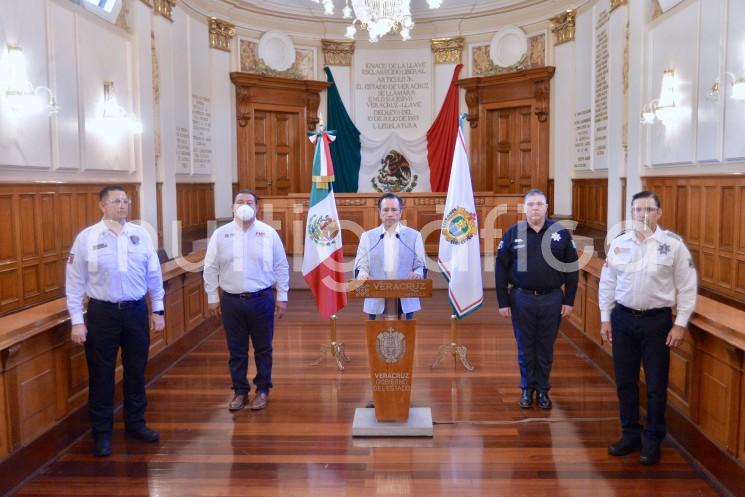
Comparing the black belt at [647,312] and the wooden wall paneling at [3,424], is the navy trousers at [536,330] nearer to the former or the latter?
the black belt at [647,312]

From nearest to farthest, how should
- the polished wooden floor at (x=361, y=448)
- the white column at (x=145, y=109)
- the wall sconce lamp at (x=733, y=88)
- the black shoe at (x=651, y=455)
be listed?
the polished wooden floor at (x=361, y=448), the black shoe at (x=651, y=455), the wall sconce lamp at (x=733, y=88), the white column at (x=145, y=109)

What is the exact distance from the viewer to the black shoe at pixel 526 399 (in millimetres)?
4570

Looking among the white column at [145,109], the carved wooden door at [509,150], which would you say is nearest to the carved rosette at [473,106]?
the carved wooden door at [509,150]

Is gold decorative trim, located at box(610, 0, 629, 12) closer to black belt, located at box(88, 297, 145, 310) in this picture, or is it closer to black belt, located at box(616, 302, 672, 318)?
black belt, located at box(616, 302, 672, 318)

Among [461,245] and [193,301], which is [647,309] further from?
[193,301]

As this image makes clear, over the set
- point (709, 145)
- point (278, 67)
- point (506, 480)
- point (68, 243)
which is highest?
point (278, 67)

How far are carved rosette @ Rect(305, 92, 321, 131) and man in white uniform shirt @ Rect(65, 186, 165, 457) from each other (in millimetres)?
8084

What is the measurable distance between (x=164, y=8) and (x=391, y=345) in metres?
6.38

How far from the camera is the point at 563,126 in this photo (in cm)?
1040

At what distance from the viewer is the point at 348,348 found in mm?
6320

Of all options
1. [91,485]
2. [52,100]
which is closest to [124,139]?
[52,100]

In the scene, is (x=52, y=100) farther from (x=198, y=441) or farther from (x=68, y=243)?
(x=198, y=441)

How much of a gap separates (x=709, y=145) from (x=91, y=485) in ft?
18.3

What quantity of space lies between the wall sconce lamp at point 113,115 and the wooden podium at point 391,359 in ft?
13.6
